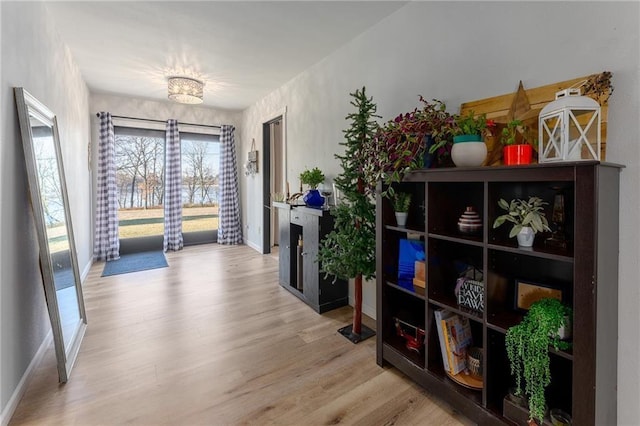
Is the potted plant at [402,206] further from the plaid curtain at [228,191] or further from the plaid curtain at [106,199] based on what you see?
the plaid curtain at [106,199]

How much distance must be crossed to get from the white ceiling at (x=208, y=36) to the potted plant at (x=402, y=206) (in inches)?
60.7

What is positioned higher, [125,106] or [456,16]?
[125,106]

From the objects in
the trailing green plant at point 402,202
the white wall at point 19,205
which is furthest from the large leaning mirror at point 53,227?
the trailing green plant at point 402,202

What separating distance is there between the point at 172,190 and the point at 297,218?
3099mm

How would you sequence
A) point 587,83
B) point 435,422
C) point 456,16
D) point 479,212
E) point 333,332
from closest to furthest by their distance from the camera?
point 587,83 < point 435,422 < point 479,212 < point 456,16 < point 333,332

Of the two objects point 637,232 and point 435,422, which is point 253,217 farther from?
point 637,232

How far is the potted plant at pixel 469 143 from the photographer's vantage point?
1527mm

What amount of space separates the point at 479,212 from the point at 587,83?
763 mm

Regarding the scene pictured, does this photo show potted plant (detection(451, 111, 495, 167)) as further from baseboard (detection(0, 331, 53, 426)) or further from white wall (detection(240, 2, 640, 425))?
baseboard (detection(0, 331, 53, 426))

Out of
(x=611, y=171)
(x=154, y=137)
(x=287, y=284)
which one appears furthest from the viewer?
(x=154, y=137)

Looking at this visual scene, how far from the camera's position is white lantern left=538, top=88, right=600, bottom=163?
4.05 feet

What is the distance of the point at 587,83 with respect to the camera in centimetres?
138

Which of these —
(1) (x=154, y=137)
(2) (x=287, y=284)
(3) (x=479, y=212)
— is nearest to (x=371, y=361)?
(3) (x=479, y=212)

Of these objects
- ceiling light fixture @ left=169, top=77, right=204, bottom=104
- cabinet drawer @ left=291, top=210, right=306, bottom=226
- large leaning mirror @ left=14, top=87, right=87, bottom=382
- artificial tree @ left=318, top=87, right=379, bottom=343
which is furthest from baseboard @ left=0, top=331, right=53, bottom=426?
ceiling light fixture @ left=169, top=77, right=204, bottom=104
